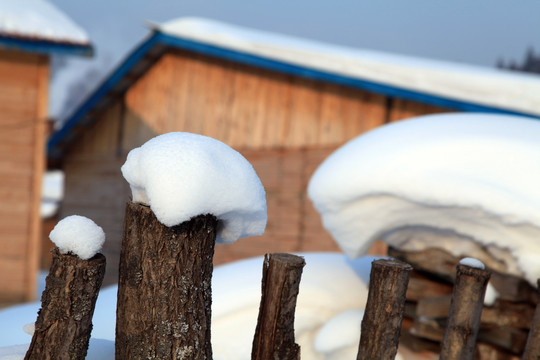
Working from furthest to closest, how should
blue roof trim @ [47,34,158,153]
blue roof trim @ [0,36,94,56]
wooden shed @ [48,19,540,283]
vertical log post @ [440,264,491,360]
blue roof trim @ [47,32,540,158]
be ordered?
blue roof trim @ [47,34,158,153] → blue roof trim @ [0,36,94,56] → wooden shed @ [48,19,540,283] → blue roof trim @ [47,32,540,158] → vertical log post @ [440,264,491,360]

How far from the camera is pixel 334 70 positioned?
6746 mm

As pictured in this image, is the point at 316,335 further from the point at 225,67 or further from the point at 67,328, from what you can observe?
the point at 225,67

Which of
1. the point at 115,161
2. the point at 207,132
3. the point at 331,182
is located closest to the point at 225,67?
the point at 207,132

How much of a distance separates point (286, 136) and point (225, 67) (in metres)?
1.47

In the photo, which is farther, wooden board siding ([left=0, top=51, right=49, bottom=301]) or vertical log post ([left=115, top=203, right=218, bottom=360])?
wooden board siding ([left=0, top=51, right=49, bottom=301])

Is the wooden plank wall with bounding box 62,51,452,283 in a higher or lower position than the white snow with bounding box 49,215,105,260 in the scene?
higher

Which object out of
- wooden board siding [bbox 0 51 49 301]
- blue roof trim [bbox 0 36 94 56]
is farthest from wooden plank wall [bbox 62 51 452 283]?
wooden board siding [bbox 0 51 49 301]

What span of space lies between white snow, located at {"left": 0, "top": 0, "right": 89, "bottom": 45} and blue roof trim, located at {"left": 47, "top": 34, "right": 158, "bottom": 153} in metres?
1.19

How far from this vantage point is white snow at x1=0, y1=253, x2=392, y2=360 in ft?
12.0

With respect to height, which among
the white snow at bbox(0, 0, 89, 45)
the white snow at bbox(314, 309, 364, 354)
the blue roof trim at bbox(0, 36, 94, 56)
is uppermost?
the white snow at bbox(0, 0, 89, 45)

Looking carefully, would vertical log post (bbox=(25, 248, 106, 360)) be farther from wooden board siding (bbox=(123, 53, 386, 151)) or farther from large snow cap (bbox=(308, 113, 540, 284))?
wooden board siding (bbox=(123, 53, 386, 151))

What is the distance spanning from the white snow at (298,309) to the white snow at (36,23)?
151 inches

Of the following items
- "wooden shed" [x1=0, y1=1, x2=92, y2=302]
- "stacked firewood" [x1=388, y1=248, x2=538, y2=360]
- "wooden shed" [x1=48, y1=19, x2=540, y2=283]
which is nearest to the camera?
"stacked firewood" [x1=388, y1=248, x2=538, y2=360]

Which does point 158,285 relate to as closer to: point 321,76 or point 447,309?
point 447,309
